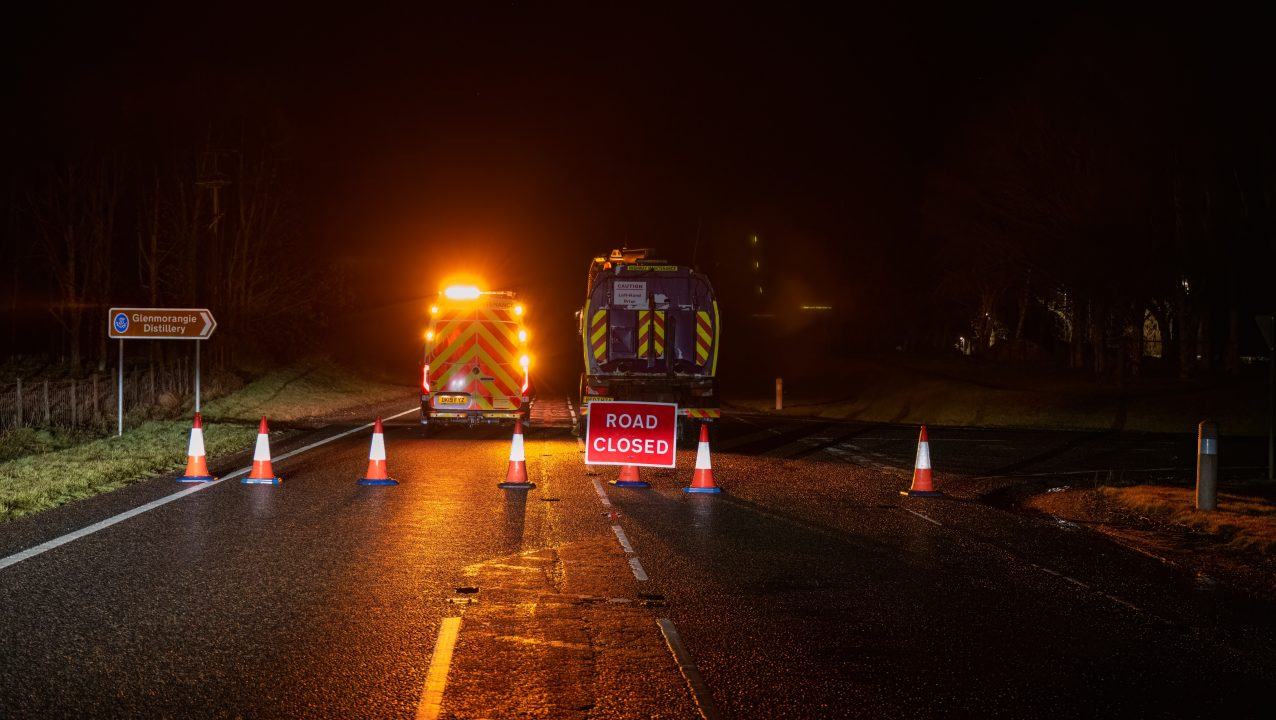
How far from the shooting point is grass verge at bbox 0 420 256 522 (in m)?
11.5

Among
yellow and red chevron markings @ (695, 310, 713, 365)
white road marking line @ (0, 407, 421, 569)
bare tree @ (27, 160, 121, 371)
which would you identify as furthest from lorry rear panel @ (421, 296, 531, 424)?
bare tree @ (27, 160, 121, 371)

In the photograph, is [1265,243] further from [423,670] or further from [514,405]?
[423,670]

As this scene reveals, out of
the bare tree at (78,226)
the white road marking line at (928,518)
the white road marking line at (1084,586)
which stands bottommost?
the white road marking line at (928,518)

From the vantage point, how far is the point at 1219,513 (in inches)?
447

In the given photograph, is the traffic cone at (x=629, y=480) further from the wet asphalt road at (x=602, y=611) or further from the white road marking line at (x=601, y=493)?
the wet asphalt road at (x=602, y=611)

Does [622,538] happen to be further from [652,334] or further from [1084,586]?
[652,334]

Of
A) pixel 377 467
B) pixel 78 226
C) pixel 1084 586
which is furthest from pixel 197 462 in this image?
pixel 78 226

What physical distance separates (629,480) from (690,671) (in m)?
7.74

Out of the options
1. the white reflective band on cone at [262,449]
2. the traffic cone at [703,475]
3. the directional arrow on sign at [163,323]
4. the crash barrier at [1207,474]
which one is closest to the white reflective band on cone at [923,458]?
the traffic cone at [703,475]

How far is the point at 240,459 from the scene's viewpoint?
1628 cm

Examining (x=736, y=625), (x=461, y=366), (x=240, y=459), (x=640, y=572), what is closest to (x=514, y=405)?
(x=461, y=366)

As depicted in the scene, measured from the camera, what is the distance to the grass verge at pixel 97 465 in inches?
454

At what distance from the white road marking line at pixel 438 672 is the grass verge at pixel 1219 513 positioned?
7.22 metres

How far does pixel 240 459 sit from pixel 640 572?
9998 mm
